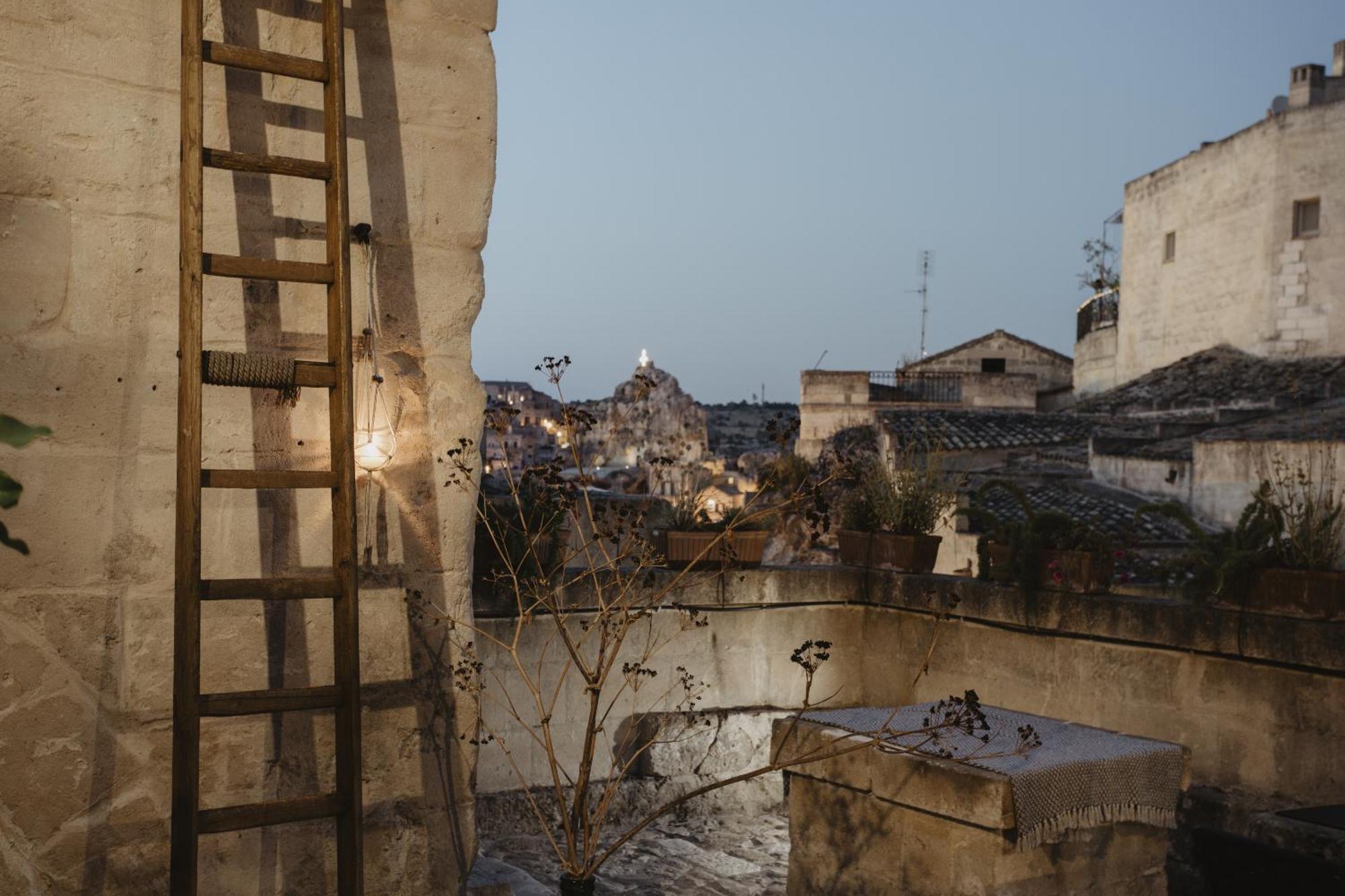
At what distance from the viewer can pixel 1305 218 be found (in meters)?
19.7

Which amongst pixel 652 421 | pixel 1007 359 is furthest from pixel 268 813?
pixel 1007 359

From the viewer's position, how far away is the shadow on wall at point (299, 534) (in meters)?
3.12

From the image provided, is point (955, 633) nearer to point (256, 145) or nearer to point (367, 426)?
point (367, 426)

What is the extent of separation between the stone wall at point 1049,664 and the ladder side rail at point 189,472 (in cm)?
177

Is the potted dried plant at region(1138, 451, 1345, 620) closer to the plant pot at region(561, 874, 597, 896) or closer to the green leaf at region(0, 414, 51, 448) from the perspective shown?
the plant pot at region(561, 874, 597, 896)

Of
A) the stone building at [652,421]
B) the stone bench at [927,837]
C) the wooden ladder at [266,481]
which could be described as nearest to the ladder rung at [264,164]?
the wooden ladder at [266,481]

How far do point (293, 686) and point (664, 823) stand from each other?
224cm

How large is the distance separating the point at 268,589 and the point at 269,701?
10.5 inches

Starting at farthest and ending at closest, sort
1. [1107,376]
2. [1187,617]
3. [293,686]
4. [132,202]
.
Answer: [1107,376] < [1187,617] < [293,686] < [132,202]

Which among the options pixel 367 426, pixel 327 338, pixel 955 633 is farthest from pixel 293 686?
pixel 955 633

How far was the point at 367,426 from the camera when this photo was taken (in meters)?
3.26

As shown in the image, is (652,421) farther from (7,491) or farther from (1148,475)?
(7,491)

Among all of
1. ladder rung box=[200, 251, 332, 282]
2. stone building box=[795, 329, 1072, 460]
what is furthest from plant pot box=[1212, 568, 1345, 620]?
stone building box=[795, 329, 1072, 460]

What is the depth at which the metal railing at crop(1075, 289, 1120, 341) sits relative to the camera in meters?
27.5
